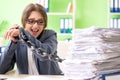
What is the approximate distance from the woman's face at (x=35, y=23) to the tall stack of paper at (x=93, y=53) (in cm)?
94

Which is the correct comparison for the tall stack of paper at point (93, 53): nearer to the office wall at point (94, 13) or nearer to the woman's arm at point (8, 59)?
the woman's arm at point (8, 59)

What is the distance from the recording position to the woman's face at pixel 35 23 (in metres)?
1.92

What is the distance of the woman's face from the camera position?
1918 millimetres

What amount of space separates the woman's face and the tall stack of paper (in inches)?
37.0

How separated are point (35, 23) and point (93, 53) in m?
1.04

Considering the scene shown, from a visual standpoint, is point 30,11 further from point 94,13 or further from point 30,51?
point 94,13

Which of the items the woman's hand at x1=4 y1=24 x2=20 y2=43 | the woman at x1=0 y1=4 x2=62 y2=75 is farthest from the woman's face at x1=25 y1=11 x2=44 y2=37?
the woman's hand at x1=4 y1=24 x2=20 y2=43

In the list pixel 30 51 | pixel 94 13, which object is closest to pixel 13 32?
pixel 30 51

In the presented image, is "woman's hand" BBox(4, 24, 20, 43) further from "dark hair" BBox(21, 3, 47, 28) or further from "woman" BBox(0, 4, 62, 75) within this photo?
"dark hair" BBox(21, 3, 47, 28)

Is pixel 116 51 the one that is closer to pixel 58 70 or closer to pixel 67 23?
pixel 58 70

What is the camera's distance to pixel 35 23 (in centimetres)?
193

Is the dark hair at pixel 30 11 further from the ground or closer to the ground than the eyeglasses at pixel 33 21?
further from the ground

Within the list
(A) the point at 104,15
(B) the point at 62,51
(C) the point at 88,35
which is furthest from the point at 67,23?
(C) the point at 88,35

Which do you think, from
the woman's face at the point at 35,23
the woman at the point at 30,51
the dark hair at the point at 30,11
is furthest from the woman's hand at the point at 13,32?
the dark hair at the point at 30,11
